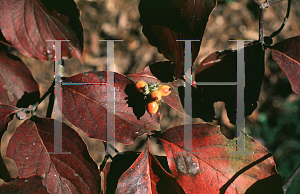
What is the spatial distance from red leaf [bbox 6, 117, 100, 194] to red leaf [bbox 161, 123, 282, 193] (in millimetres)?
348

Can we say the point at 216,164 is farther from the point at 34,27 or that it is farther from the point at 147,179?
the point at 34,27

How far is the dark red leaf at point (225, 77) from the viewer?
3.29ft

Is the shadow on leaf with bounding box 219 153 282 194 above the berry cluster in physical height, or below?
below

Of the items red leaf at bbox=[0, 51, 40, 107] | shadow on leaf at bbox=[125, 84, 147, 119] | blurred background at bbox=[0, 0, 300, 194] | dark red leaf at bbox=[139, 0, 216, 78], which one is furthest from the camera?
blurred background at bbox=[0, 0, 300, 194]

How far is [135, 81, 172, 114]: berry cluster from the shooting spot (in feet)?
2.87

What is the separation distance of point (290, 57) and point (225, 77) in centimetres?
27

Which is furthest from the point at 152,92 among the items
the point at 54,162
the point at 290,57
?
the point at 290,57

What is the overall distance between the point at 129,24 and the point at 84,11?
0.86ft

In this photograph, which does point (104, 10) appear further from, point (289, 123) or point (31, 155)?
point (289, 123)

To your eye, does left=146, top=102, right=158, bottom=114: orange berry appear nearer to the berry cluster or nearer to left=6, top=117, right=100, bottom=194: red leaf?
the berry cluster

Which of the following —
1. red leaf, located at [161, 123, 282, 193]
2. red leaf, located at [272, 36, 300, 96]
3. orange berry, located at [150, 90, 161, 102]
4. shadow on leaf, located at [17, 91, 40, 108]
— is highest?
red leaf, located at [272, 36, 300, 96]

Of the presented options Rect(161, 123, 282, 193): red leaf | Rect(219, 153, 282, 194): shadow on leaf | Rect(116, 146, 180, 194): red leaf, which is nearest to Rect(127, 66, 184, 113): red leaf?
Rect(161, 123, 282, 193): red leaf

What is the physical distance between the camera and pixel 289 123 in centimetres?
129

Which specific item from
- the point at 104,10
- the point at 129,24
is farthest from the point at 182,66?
the point at 104,10
